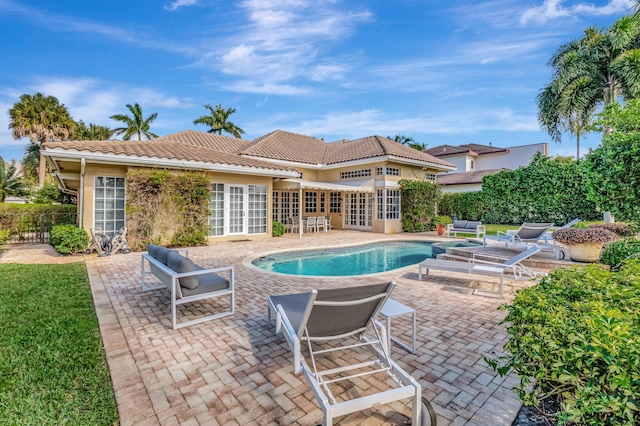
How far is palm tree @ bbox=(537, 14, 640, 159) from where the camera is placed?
1756 cm

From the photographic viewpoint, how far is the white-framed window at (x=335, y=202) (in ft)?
84.2

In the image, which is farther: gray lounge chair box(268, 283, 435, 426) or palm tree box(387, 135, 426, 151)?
palm tree box(387, 135, 426, 151)

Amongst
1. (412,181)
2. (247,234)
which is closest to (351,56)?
(412,181)

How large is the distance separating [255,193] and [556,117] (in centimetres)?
2263

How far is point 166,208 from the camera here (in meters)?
14.1

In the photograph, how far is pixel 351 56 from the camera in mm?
18031

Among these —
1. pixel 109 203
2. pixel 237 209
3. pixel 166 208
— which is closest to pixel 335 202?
pixel 237 209

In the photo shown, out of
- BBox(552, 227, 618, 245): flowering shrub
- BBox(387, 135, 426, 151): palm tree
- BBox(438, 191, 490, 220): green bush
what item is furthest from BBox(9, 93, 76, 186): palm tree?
BBox(552, 227, 618, 245): flowering shrub

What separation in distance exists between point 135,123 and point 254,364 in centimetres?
4478

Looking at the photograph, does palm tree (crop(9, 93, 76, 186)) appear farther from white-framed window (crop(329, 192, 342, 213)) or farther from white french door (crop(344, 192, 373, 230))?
white french door (crop(344, 192, 373, 230))

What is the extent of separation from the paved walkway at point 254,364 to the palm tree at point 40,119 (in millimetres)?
39824

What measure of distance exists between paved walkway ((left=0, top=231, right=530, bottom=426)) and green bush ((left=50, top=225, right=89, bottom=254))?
5780 millimetres

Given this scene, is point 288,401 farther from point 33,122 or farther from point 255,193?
point 33,122

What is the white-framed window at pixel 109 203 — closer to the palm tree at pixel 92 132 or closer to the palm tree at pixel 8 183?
the palm tree at pixel 8 183
